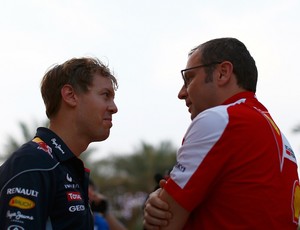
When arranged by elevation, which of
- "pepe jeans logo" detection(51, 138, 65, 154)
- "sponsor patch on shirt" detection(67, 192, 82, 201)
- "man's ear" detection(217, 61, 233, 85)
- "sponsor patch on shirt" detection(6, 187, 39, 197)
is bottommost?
"sponsor patch on shirt" detection(67, 192, 82, 201)

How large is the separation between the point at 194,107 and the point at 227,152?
0.52 m

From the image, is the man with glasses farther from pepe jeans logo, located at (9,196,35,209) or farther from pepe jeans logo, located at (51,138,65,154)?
pepe jeans logo, located at (51,138,65,154)

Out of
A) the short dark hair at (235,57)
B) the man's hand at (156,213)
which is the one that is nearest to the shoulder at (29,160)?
the man's hand at (156,213)

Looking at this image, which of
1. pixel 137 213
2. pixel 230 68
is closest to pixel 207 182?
pixel 230 68

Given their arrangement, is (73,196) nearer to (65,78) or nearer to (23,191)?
(23,191)

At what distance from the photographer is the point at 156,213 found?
10.9 ft

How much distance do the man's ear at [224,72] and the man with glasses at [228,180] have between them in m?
0.19

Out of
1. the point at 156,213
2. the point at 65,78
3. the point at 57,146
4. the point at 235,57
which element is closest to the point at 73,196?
the point at 57,146

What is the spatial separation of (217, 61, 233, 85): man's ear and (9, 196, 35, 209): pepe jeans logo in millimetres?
1240

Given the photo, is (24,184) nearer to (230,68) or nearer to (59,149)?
(59,149)

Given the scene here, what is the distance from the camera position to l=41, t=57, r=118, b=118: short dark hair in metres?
4.23

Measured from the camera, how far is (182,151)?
3391 mm

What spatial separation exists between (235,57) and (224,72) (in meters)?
0.12

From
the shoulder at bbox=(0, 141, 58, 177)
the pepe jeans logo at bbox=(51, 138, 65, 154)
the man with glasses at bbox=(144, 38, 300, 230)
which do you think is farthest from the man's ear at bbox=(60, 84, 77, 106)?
the man with glasses at bbox=(144, 38, 300, 230)
